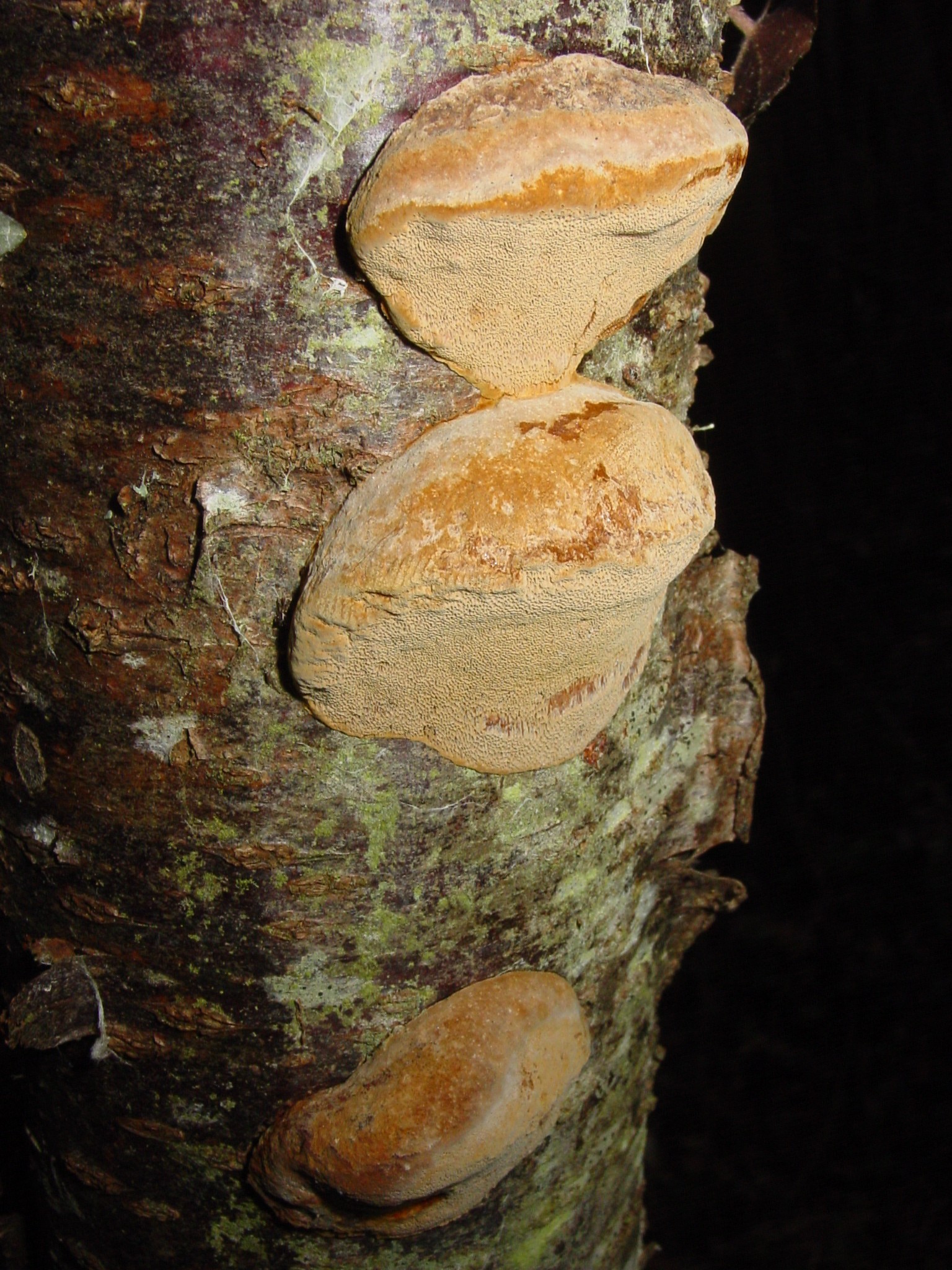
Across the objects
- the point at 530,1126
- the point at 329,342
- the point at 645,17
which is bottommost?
the point at 530,1126

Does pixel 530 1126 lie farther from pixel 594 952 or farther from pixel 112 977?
pixel 112 977

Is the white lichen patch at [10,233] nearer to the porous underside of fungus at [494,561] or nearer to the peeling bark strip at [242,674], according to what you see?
the peeling bark strip at [242,674]

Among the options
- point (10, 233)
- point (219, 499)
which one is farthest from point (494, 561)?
point (10, 233)

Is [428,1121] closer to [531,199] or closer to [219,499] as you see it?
[219,499]

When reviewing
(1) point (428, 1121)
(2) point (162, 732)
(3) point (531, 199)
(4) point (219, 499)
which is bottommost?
(1) point (428, 1121)

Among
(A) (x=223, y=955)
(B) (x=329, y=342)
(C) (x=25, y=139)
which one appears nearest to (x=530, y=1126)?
(A) (x=223, y=955)

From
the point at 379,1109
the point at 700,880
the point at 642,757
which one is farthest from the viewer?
the point at 700,880
